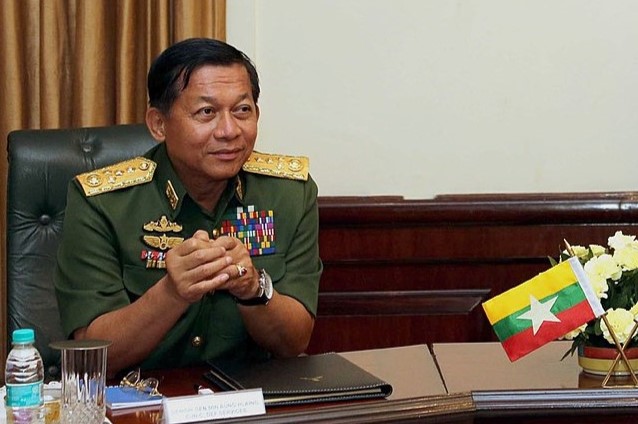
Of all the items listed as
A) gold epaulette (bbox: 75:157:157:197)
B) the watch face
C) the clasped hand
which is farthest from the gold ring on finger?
gold epaulette (bbox: 75:157:157:197)

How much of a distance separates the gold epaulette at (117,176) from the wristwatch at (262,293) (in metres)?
0.37

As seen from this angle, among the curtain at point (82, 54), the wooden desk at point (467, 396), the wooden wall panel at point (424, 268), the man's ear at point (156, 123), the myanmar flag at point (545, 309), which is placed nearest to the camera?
the wooden desk at point (467, 396)

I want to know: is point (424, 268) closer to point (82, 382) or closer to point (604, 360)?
point (604, 360)

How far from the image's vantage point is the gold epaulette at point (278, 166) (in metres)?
2.58

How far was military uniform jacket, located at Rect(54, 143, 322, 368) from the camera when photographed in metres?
2.35

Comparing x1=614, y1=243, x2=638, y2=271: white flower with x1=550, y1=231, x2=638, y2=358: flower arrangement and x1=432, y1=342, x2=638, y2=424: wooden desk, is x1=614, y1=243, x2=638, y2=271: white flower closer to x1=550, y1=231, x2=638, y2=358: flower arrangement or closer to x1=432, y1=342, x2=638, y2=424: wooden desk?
x1=550, y1=231, x2=638, y2=358: flower arrangement

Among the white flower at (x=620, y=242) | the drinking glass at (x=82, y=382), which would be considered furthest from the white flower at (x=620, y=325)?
the drinking glass at (x=82, y=382)

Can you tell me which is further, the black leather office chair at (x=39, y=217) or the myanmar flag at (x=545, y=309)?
the black leather office chair at (x=39, y=217)

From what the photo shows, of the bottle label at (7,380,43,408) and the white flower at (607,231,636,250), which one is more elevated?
the white flower at (607,231,636,250)

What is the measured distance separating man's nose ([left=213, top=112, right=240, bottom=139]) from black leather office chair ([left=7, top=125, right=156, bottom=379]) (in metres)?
0.37

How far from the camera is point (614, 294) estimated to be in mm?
2098

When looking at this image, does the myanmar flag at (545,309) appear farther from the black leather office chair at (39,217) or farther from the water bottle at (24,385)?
the black leather office chair at (39,217)

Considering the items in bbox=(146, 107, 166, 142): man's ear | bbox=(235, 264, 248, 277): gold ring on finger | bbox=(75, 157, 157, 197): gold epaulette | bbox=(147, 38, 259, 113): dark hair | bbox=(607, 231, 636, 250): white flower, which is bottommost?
bbox=(235, 264, 248, 277): gold ring on finger

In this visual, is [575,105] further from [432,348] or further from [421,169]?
[432,348]
